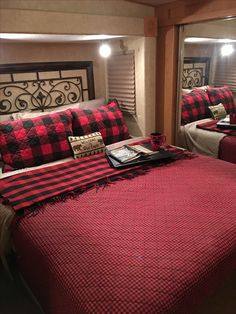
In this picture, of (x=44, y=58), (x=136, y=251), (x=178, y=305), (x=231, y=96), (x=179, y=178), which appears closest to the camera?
(x=178, y=305)

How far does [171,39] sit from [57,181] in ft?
5.19

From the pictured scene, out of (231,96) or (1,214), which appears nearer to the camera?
(1,214)

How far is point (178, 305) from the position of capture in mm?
921

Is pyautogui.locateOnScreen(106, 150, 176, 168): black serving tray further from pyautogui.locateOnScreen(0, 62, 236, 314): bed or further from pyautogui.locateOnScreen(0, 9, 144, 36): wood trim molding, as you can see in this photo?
pyautogui.locateOnScreen(0, 9, 144, 36): wood trim molding

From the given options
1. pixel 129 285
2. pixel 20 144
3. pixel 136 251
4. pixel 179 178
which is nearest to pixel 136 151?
pixel 179 178

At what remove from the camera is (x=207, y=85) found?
7.59 feet

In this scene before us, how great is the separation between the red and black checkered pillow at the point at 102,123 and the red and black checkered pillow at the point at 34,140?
0.11 meters

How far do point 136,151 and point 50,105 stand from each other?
108 cm

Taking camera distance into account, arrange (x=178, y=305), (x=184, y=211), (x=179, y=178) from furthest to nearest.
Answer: (x=179, y=178)
(x=184, y=211)
(x=178, y=305)

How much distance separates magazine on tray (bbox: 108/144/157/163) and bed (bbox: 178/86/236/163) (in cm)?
58

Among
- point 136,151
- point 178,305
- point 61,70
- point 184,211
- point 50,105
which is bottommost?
point 178,305

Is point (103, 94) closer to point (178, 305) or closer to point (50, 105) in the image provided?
point (50, 105)

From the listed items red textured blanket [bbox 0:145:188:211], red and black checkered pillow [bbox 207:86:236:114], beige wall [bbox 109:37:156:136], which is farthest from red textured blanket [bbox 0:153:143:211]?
red and black checkered pillow [bbox 207:86:236:114]

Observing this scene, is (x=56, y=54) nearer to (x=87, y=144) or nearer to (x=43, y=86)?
(x=43, y=86)
